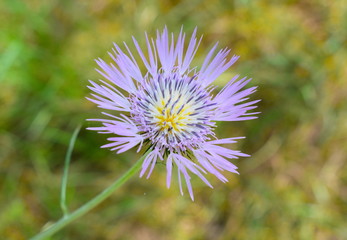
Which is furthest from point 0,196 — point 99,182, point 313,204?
point 313,204

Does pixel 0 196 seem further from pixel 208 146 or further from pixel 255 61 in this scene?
pixel 255 61

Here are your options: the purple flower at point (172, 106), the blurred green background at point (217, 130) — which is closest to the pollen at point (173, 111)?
the purple flower at point (172, 106)

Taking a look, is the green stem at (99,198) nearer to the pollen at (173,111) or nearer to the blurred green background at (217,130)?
the pollen at (173,111)

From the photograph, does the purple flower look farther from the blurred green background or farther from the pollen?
the blurred green background

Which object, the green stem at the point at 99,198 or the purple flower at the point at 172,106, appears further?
the purple flower at the point at 172,106

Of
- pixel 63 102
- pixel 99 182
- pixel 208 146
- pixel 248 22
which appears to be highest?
pixel 248 22

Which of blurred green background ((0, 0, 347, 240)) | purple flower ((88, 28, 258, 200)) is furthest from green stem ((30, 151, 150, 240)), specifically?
blurred green background ((0, 0, 347, 240))
